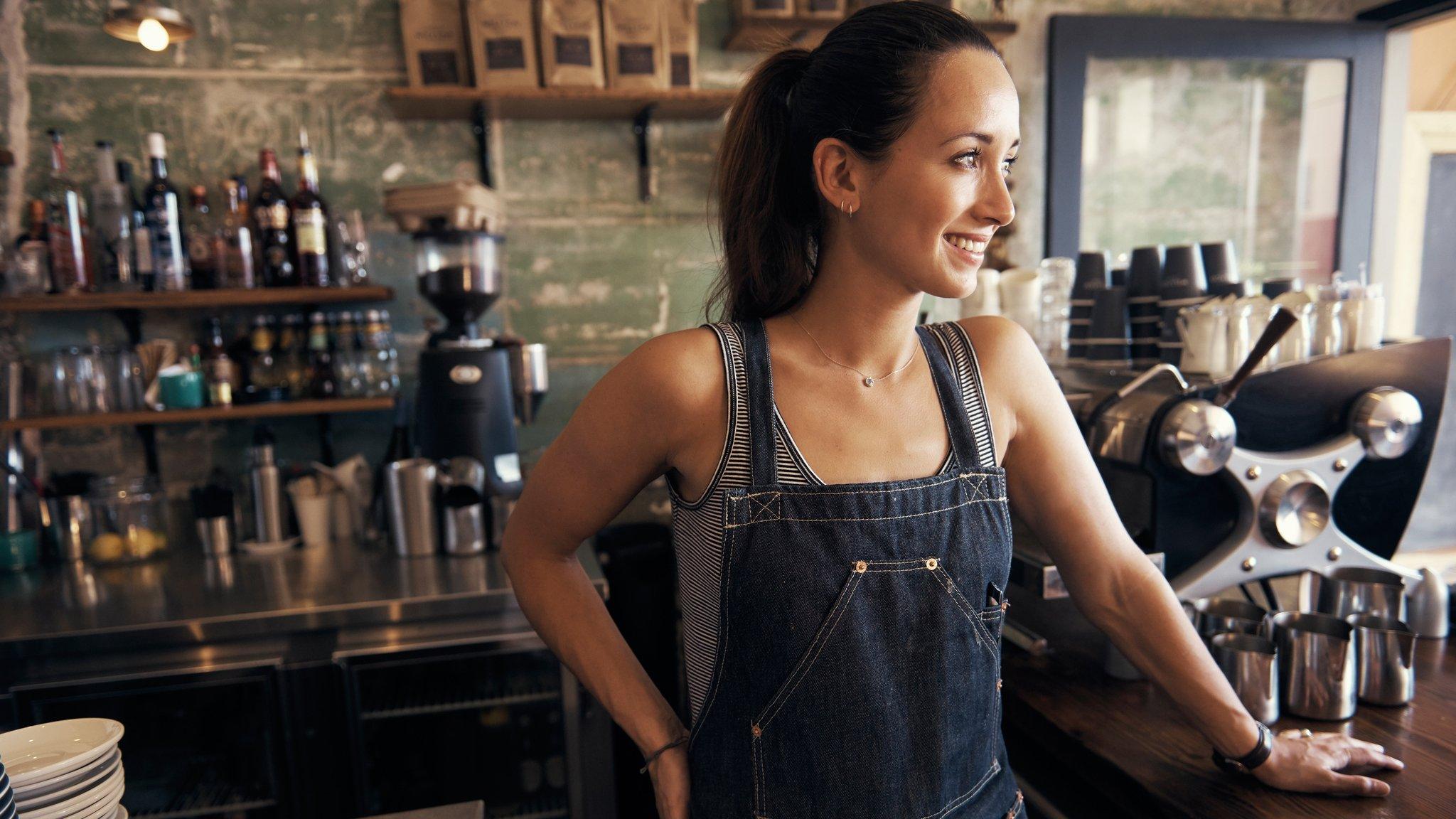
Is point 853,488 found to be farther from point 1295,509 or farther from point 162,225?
point 162,225

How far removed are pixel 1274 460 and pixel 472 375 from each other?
5.99 ft

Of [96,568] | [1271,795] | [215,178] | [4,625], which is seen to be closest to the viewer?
[1271,795]

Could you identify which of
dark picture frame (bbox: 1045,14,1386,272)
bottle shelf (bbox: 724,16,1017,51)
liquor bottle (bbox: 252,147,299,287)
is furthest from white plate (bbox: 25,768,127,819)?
dark picture frame (bbox: 1045,14,1386,272)

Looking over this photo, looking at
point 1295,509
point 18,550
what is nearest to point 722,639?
point 1295,509

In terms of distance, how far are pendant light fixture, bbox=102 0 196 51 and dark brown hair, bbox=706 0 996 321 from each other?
1587 millimetres

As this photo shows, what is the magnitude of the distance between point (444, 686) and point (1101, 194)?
2580 millimetres

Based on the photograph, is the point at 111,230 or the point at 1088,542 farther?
the point at 111,230

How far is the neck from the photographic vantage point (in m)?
1.15

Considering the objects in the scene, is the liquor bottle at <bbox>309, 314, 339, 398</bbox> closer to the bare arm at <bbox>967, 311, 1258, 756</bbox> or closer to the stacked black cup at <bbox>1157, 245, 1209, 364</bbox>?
the bare arm at <bbox>967, 311, 1258, 756</bbox>

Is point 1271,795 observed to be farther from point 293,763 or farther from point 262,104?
point 262,104

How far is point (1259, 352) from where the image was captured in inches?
54.9

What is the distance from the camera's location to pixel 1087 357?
6.40 ft

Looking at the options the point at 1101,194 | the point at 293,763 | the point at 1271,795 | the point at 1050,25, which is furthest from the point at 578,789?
the point at 1050,25

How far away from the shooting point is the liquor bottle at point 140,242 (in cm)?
243
